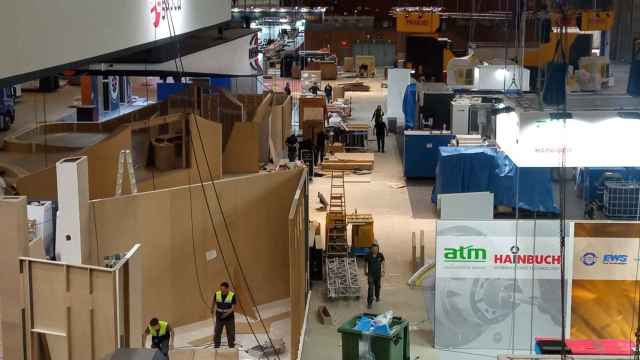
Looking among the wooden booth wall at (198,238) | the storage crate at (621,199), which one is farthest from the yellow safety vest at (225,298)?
the storage crate at (621,199)

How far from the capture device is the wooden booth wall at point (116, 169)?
1149 cm

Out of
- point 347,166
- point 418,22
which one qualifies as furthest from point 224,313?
point 418,22

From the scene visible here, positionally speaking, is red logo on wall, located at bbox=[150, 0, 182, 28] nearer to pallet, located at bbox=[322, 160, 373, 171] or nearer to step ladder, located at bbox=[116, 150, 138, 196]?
step ladder, located at bbox=[116, 150, 138, 196]

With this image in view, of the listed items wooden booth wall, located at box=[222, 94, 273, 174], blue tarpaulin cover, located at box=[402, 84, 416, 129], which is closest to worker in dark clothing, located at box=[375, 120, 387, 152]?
blue tarpaulin cover, located at box=[402, 84, 416, 129]

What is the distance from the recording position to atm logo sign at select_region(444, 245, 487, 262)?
37.3 feet

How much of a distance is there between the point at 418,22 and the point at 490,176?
23.0 ft

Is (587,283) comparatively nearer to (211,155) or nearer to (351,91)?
(211,155)

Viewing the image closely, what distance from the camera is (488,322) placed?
11.5 m

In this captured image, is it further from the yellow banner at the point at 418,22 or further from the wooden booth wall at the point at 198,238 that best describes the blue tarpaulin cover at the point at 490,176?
the yellow banner at the point at 418,22

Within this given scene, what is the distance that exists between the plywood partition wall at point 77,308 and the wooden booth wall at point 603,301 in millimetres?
5363

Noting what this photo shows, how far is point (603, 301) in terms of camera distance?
11.3 m

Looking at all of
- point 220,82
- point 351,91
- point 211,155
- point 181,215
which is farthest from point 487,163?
point 351,91

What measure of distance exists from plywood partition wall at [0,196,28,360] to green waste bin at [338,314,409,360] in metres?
3.79

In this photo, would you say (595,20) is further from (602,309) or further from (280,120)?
(602,309)
